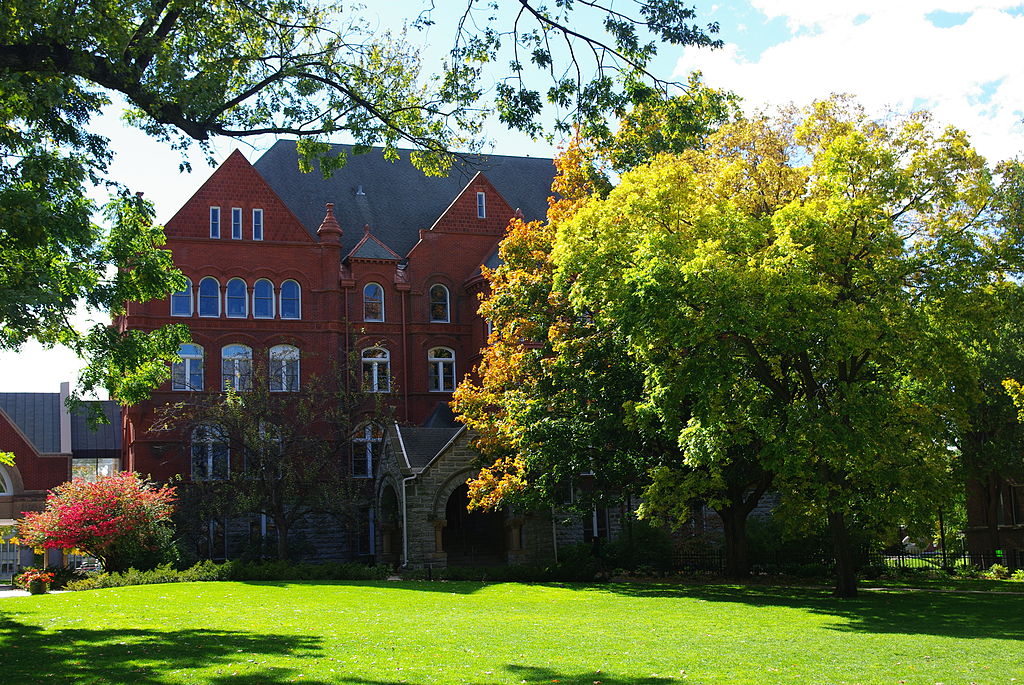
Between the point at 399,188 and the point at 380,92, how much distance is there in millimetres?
36469

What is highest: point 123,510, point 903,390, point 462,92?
point 462,92

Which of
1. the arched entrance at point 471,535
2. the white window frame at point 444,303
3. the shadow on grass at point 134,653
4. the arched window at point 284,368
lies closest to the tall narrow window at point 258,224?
the arched window at point 284,368

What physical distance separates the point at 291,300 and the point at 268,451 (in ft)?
35.3

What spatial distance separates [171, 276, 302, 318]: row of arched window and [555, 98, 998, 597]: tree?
22662 millimetres

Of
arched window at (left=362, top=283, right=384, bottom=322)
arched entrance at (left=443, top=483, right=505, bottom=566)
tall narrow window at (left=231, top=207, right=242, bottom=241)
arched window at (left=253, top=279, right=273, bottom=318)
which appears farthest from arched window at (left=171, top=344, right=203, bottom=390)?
arched entrance at (left=443, top=483, right=505, bottom=566)

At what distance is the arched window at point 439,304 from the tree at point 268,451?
753 centimetres

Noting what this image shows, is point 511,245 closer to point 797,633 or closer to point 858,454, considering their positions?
point 858,454

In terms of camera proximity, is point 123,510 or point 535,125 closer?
point 535,125

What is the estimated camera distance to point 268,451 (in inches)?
1416

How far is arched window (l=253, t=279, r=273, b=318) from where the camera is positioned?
1746 inches

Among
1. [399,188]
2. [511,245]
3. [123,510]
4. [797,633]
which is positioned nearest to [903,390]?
[797,633]

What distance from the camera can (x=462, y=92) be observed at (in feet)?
48.8

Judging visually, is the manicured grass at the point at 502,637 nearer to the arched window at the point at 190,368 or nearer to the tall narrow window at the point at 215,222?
the arched window at the point at 190,368

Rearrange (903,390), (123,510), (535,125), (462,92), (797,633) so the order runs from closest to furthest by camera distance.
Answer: (535,125) → (462,92) → (797,633) → (903,390) → (123,510)
